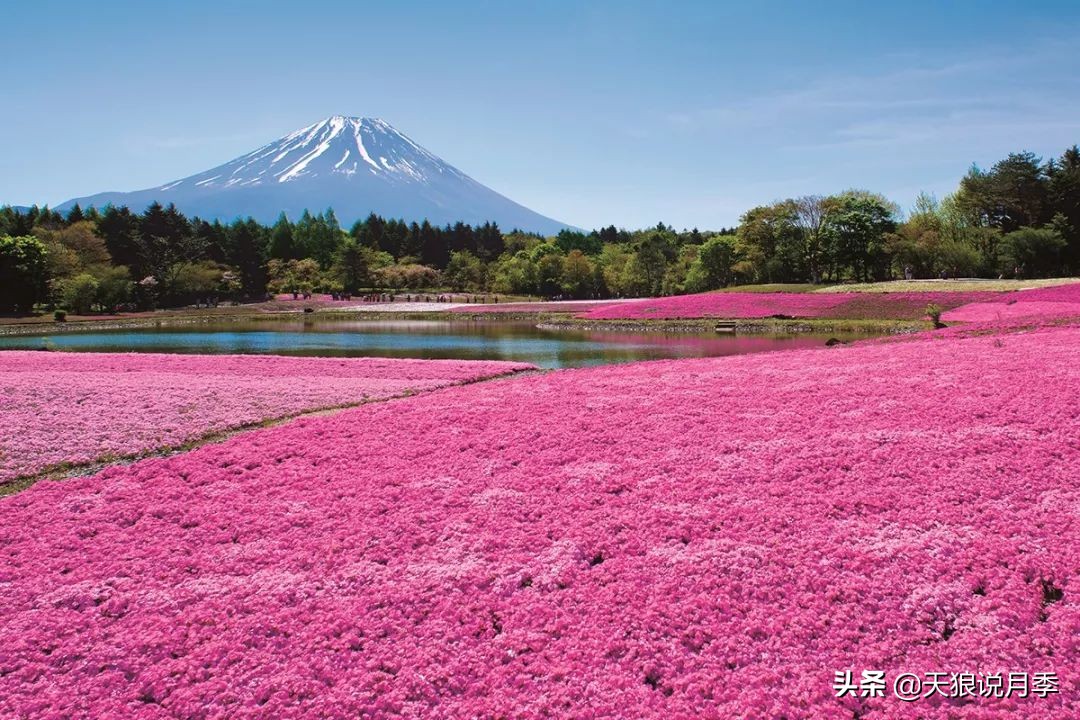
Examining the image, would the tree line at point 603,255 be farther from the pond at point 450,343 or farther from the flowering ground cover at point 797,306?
the pond at point 450,343

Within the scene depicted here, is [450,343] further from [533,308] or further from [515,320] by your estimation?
[533,308]

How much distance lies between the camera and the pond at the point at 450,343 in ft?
114

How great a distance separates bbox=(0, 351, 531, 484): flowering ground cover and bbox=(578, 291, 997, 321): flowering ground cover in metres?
33.2

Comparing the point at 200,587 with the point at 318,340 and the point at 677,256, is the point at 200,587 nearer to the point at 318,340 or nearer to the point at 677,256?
the point at 318,340

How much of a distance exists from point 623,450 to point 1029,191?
3662 inches

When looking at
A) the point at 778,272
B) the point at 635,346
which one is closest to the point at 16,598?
the point at 635,346

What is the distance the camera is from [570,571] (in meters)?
7.14

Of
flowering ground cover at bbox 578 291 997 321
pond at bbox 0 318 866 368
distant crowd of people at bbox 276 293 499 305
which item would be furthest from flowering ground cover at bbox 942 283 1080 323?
distant crowd of people at bbox 276 293 499 305

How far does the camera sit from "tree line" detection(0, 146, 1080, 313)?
247 ft

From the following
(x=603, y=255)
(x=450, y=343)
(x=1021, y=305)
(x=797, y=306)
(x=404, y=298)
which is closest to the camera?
(x=450, y=343)

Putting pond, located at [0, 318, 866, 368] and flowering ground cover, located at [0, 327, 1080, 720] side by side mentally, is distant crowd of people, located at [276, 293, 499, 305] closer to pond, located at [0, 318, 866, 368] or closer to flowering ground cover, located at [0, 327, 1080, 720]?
pond, located at [0, 318, 866, 368]

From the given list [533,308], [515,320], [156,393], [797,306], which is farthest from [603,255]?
[156,393]

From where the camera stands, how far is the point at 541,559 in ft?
24.4

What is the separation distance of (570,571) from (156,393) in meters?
16.0
